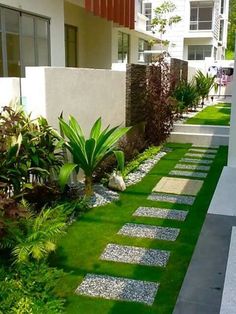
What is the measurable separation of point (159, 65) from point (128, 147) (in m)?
2.72

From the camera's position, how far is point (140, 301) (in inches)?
138

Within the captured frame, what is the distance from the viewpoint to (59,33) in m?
11.1

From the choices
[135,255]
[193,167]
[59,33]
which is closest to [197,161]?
[193,167]

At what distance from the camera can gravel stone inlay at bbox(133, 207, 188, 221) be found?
17.9ft

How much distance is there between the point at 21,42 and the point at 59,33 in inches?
65.0

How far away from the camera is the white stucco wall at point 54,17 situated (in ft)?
31.7

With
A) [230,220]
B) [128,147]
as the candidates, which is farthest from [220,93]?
[230,220]

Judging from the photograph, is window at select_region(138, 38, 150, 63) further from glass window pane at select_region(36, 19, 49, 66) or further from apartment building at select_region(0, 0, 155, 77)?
glass window pane at select_region(36, 19, 49, 66)

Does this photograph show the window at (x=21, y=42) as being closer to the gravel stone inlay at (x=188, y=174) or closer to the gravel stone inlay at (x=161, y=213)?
the gravel stone inlay at (x=188, y=174)

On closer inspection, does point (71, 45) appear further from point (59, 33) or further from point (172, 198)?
point (172, 198)

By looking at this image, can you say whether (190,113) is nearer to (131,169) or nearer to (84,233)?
(131,169)

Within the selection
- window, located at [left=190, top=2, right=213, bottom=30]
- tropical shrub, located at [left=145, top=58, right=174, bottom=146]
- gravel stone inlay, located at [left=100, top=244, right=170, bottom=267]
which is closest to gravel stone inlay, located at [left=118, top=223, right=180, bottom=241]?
gravel stone inlay, located at [left=100, top=244, right=170, bottom=267]

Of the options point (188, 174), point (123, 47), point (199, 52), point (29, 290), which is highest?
point (199, 52)

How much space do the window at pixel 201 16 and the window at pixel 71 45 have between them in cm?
2346
